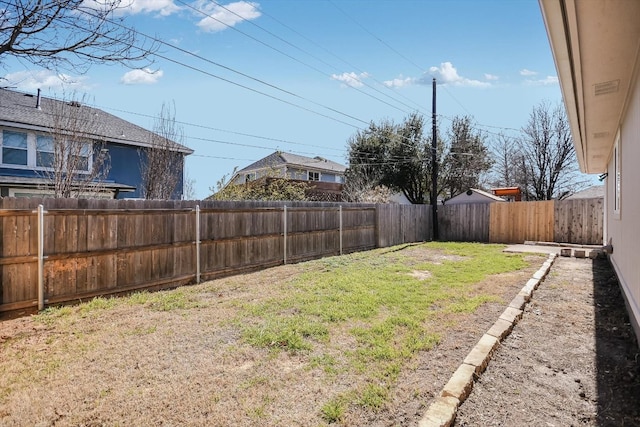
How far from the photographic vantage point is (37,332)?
3988 millimetres

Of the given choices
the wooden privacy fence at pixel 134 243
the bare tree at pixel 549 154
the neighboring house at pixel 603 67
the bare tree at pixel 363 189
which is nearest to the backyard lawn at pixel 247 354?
the wooden privacy fence at pixel 134 243

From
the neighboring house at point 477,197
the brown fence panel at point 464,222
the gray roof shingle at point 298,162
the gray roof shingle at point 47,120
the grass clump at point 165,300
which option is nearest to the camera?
the grass clump at point 165,300

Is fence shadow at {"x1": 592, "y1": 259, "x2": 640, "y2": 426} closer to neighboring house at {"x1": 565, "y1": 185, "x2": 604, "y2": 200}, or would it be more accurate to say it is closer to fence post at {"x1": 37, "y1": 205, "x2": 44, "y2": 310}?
fence post at {"x1": 37, "y1": 205, "x2": 44, "y2": 310}

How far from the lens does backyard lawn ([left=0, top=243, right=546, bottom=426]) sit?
240 cm

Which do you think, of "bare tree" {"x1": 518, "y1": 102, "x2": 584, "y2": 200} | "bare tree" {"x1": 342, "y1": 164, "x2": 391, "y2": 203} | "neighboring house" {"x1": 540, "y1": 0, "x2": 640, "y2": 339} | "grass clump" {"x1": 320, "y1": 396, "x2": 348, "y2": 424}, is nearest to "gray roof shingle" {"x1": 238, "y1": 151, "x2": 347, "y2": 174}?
"bare tree" {"x1": 342, "y1": 164, "x2": 391, "y2": 203}

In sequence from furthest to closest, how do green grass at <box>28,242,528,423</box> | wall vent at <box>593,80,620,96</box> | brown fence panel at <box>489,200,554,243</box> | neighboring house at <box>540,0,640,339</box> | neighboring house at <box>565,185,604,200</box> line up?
neighboring house at <box>565,185,604,200</box> → brown fence panel at <box>489,200,554,243</box> → wall vent at <box>593,80,620,96</box> → green grass at <box>28,242,528,423</box> → neighboring house at <box>540,0,640,339</box>

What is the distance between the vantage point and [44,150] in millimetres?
11734

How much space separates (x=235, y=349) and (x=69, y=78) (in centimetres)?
337

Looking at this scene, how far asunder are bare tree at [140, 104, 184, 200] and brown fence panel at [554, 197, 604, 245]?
13964mm

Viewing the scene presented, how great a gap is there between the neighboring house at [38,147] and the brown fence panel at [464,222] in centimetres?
1148

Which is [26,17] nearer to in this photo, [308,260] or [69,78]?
[69,78]

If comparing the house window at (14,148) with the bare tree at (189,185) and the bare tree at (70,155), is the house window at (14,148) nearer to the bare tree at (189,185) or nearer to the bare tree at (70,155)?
the bare tree at (70,155)

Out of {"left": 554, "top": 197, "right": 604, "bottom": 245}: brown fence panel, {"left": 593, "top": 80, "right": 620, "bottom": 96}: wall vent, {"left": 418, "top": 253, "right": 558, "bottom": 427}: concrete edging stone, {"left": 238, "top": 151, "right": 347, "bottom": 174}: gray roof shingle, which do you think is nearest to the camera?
{"left": 418, "top": 253, "right": 558, "bottom": 427}: concrete edging stone

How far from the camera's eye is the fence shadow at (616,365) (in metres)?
2.29
